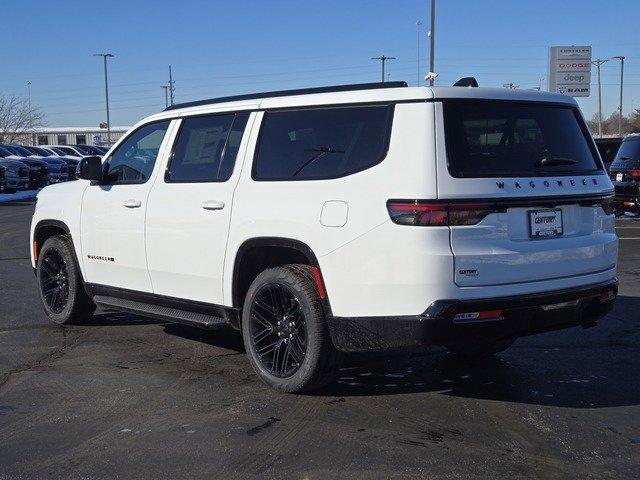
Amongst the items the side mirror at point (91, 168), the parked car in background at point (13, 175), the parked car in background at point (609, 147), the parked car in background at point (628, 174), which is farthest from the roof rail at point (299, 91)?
the parked car in background at point (13, 175)

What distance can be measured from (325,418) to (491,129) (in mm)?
1967

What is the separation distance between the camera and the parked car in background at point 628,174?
16.3m

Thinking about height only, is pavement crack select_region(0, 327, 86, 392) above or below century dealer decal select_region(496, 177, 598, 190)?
below

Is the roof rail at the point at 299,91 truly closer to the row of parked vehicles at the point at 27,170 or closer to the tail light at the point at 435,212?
the tail light at the point at 435,212

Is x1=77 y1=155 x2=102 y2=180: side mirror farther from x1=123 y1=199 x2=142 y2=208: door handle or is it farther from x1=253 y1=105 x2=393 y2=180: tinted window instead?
x1=253 y1=105 x2=393 y2=180: tinted window

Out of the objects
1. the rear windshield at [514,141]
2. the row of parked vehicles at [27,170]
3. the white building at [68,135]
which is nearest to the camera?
the rear windshield at [514,141]

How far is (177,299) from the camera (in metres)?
5.91

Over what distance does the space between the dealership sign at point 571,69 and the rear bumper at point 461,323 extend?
41.8m

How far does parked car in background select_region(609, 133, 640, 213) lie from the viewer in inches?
642

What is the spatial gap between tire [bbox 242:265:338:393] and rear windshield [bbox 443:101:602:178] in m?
1.23

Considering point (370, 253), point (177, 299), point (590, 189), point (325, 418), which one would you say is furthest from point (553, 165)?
point (177, 299)

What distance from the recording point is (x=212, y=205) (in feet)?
18.1

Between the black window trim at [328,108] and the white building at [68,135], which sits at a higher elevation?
the white building at [68,135]

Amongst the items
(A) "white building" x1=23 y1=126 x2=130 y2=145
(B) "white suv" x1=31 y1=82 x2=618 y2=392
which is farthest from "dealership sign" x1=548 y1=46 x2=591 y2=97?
(A) "white building" x1=23 y1=126 x2=130 y2=145
